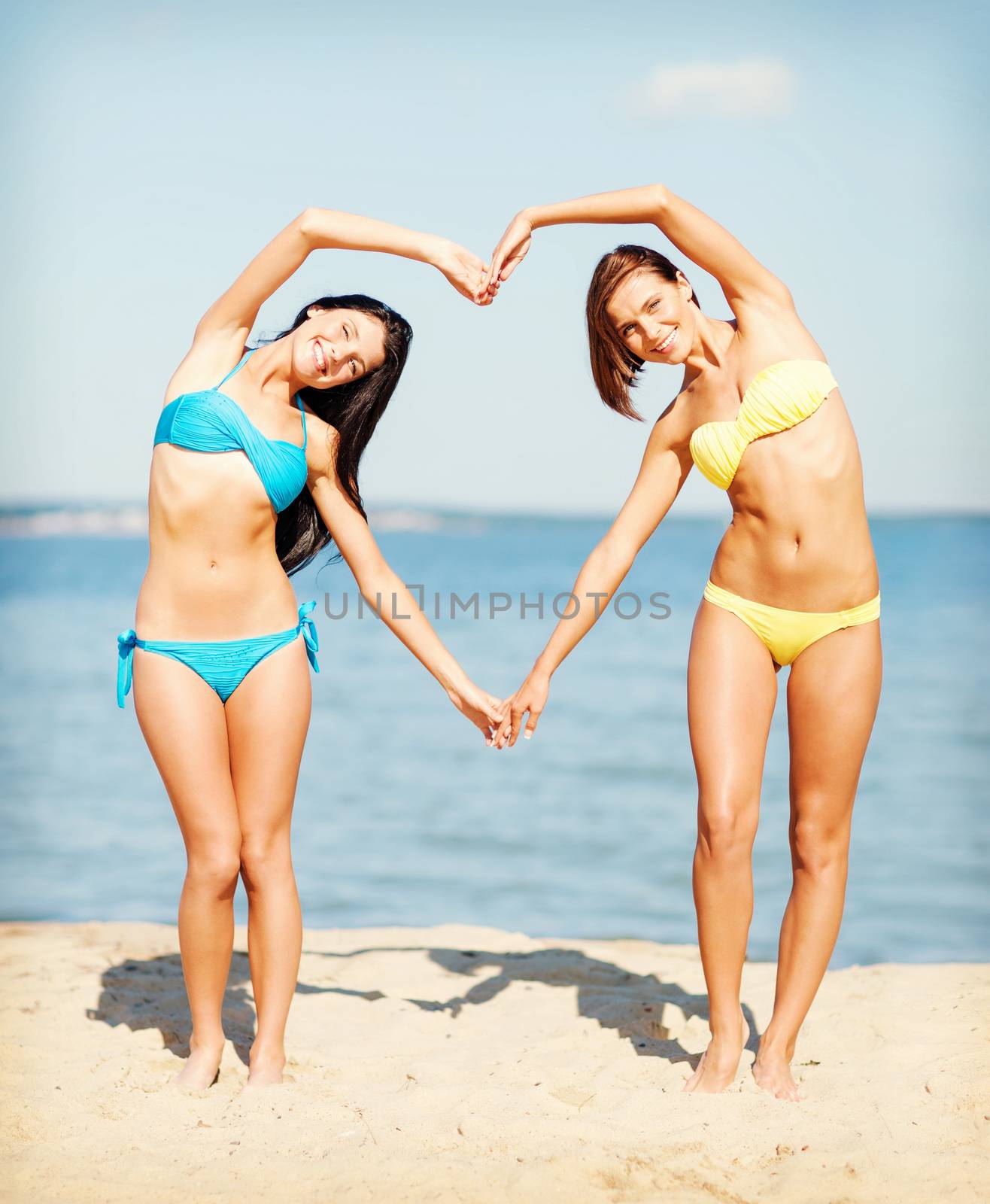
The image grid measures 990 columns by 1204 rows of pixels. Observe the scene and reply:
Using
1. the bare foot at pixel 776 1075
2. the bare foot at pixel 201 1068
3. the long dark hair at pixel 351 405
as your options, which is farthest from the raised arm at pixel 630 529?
the bare foot at pixel 201 1068

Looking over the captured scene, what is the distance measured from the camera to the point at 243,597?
12.7 feet

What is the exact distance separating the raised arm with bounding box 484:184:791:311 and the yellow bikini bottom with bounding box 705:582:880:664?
1.02 m

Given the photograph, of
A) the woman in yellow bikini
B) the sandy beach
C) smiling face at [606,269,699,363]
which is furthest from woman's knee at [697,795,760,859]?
smiling face at [606,269,699,363]

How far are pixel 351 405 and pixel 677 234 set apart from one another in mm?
1247

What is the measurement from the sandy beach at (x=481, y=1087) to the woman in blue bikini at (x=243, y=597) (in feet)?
1.37

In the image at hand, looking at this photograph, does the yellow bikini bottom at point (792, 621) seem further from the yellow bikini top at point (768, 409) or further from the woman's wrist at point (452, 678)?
the woman's wrist at point (452, 678)

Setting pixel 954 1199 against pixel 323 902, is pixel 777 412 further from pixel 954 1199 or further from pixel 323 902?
pixel 323 902

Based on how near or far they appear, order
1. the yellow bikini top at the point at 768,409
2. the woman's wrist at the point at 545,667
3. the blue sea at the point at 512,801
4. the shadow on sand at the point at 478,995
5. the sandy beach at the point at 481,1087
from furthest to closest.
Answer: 1. the blue sea at the point at 512,801
2. the shadow on sand at the point at 478,995
3. the woman's wrist at the point at 545,667
4. the yellow bikini top at the point at 768,409
5. the sandy beach at the point at 481,1087

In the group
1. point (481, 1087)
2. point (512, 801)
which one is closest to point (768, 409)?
point (481, 1087)

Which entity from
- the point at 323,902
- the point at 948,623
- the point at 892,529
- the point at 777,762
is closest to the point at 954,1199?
the point at 323,902

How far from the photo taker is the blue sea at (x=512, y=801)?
24.2ft

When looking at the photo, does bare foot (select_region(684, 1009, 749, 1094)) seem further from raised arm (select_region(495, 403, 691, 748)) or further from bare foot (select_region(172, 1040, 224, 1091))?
bare foot (select_region(172, 1040, 224, 1091))

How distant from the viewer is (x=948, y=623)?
73.2ft

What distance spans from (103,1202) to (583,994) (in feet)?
8.05
